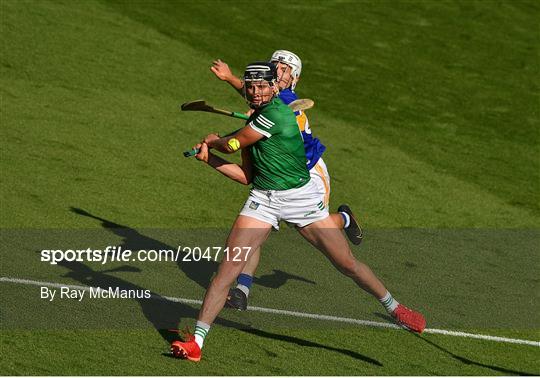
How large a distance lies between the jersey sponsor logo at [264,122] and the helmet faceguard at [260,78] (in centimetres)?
16

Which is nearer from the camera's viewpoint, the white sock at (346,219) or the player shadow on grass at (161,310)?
the player shadow on grass at (161,310)

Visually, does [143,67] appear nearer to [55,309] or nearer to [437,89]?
[437,89]

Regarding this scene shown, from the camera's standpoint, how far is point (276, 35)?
76.0 ft

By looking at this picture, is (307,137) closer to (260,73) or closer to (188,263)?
(260,73)

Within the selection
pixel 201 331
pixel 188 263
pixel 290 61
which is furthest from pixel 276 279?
pixel 201 331

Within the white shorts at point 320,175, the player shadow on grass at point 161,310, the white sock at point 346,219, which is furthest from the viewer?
the white sock at point 346,219

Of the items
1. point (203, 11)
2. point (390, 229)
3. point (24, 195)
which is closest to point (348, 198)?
point (390, 229)

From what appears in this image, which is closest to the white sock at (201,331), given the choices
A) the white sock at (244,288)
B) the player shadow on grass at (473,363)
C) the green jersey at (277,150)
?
the green jersey at (277,150)

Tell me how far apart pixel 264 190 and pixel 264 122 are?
650 mm

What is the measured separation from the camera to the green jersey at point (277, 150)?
10.6m

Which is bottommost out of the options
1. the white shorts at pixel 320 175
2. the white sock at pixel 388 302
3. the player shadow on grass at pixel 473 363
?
the player shadow on grass at pixel 473 363

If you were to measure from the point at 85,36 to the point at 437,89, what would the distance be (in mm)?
6378

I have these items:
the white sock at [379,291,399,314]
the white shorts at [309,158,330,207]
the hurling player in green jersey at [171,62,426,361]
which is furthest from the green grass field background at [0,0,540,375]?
the white shorts at [309,158,330,207]

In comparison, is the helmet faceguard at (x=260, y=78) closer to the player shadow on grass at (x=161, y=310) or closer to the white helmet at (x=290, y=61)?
the white helmet at (x=290, y=61)
